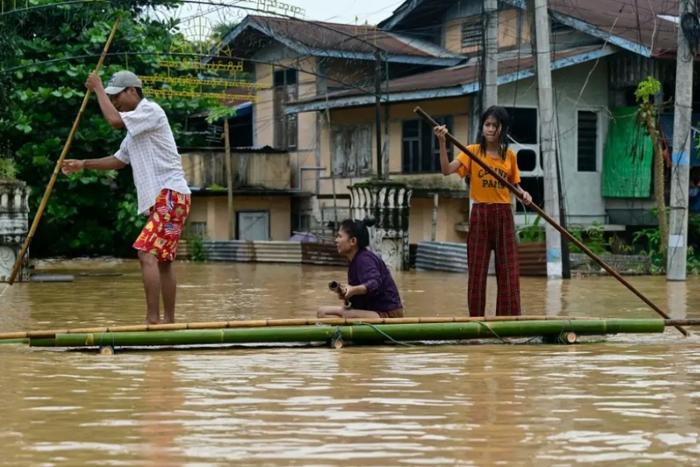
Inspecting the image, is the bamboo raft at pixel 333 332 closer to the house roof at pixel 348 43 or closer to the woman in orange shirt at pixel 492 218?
the woman in orange shirt at pixel 492 218

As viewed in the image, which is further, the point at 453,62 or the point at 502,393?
the point at 453,62

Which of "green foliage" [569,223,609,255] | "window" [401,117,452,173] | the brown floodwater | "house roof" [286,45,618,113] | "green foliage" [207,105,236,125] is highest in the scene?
"house roof" [286,45,618,113]

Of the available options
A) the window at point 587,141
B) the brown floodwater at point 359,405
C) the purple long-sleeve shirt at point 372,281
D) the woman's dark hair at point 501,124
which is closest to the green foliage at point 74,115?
the window at point 587,141

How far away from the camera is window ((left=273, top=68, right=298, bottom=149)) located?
1284 inches

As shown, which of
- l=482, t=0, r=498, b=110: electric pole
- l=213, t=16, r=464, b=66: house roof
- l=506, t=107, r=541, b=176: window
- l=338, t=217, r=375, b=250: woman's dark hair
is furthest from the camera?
l=213, t=16, r=464, b=66: house roof

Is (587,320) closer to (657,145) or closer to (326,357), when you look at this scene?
(326,357)

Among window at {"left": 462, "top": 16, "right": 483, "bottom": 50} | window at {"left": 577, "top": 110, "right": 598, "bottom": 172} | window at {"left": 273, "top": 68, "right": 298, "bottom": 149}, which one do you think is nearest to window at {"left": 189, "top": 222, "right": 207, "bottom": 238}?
window at {"left": 273, "top": 68, "right": 298, "bottom": 149}

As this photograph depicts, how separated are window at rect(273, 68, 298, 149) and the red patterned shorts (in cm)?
2339

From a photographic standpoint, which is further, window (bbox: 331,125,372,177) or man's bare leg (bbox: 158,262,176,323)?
window (bbox: 331,125,372,177)

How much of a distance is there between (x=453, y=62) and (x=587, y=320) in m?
20.9

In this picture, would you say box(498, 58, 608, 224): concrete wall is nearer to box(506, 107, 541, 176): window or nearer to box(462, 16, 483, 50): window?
box(506, 107, 541, 176): window

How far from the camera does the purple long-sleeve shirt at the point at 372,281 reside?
924cm

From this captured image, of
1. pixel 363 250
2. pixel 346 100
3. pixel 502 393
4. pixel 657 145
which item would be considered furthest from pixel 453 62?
pixel 502 393

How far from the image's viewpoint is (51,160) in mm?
25609
